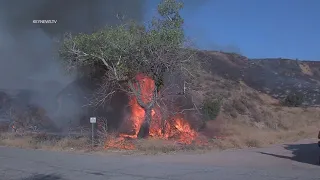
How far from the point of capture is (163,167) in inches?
494

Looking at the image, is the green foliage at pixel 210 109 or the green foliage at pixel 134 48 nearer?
the green foliage at pixel 134 48

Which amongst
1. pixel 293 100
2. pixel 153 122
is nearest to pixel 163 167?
pixel 153 122

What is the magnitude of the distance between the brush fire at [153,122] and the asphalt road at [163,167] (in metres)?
4.46

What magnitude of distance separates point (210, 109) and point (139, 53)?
1270cm

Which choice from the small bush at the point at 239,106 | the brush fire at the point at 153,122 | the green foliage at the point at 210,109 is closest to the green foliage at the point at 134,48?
the brush fire at the point at 153,122

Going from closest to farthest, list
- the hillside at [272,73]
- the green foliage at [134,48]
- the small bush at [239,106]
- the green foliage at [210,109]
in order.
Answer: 1. the green foliage at [134,48]
2. the green foliage at [210,109]
3. the small bush at [239,106]
4. the hillside at [272,73]

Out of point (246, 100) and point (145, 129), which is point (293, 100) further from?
point (145, 129)

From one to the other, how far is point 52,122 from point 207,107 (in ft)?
43.8

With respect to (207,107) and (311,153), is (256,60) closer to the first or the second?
(207,107)

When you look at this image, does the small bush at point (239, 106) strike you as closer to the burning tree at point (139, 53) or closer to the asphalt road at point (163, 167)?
the burning tree at point (139, 53)

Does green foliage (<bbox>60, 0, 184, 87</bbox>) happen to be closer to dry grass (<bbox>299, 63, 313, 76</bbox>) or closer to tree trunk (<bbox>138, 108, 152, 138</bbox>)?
tree trunk (<bbox>138, 108, 152, 138</bbox>)

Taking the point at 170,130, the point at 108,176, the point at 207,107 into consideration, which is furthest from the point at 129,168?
the point at 207,107

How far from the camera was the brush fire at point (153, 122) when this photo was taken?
21.1 metres

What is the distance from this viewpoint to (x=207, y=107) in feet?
101
